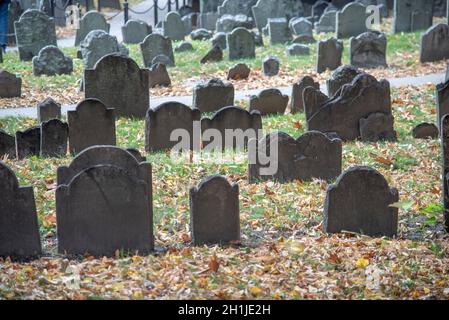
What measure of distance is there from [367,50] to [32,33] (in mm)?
8377

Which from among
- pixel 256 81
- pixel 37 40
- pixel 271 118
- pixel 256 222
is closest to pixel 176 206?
pixel 256 222

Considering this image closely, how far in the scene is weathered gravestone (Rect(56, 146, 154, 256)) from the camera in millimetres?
9102

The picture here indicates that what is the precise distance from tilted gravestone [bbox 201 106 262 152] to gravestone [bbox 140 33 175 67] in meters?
9.09

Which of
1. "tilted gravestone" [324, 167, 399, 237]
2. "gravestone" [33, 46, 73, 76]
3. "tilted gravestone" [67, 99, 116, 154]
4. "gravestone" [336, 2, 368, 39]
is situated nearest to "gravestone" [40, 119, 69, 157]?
"tilted gravestone" [67, 99, 116, 154]

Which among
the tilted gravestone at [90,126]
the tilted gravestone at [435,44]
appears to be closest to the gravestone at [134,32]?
the tilted gravestone at [435,44]

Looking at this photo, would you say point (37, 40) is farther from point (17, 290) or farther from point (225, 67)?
point (17, 290)

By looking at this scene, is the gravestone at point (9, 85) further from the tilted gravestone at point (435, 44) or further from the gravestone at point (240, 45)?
the tilted gravestone at point (435, 44)

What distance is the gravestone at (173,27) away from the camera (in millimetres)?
28797

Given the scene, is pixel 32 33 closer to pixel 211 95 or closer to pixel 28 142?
pixel 211 95

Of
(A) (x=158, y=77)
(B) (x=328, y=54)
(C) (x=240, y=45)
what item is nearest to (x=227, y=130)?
(A) (x=158, y=77)

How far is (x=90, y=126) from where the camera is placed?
13.5m

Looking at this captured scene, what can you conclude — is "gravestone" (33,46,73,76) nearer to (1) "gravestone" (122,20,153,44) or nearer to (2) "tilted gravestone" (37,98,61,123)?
(2) "tilted gravestone" (37,98,61,123)

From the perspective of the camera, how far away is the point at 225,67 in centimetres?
2256
